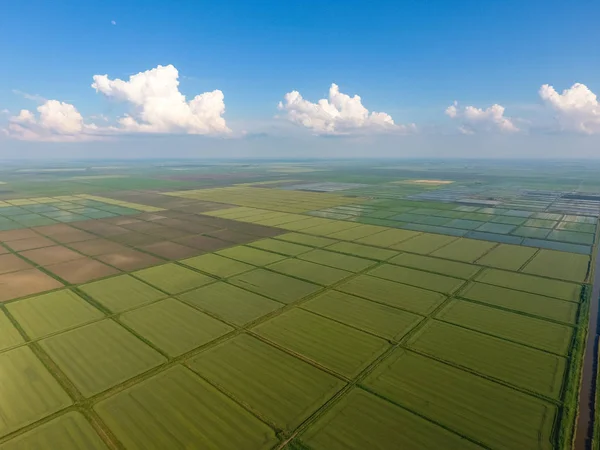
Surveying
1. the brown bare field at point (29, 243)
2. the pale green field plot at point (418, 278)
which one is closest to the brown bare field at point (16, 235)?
the brown bare field at point (29, 243)

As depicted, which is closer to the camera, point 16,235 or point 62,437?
point 62,437

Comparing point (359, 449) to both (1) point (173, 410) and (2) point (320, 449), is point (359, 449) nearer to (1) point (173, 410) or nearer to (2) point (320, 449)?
(2) point (320, 449)

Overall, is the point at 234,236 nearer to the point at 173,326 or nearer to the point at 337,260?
the point at 337,260

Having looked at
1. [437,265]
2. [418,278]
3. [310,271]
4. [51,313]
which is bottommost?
[51,313]

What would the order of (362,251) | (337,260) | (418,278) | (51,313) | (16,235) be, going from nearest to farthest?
(51,313) < (418,278) < (337,260) < (362,251) < (16,235)

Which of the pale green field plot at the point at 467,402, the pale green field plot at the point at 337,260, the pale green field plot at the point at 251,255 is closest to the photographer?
the pale green field plot at the point at 467,402

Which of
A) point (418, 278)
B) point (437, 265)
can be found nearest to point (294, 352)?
point (418, 278)

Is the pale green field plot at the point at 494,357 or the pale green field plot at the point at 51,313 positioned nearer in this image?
the pale green field plot at the point at 494,357

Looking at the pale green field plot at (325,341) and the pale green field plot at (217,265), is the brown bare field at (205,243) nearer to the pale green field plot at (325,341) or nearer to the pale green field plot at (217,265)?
the pale green field plot at (217,265)
